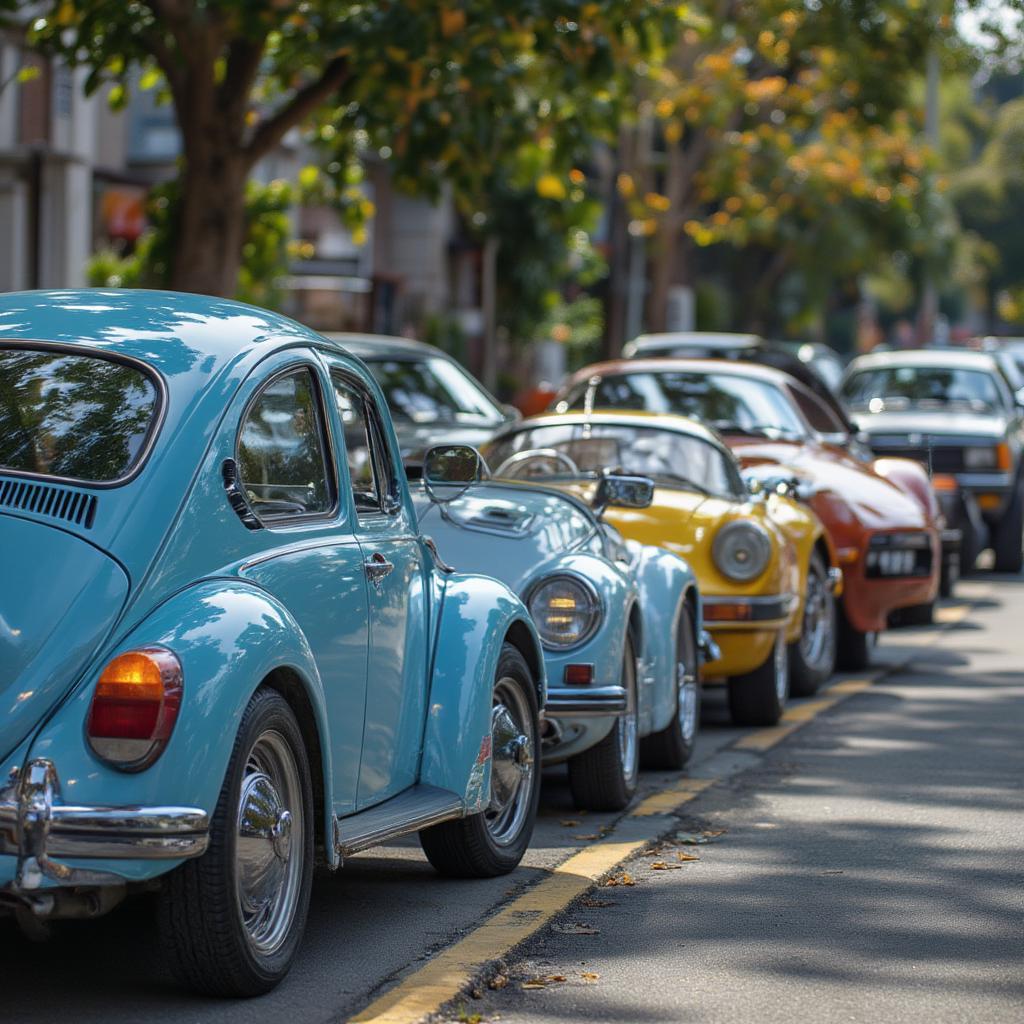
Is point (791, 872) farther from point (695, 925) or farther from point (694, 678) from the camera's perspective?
point (694, 678)

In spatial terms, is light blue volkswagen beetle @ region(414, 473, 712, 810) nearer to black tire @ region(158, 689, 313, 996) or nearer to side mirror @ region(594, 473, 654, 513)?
side mirror @ region(594, 473, 654, 513)

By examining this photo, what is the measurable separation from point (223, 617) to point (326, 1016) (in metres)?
0.94

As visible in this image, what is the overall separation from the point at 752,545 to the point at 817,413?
4334mm

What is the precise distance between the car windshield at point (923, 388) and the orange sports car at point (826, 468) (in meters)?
5.31

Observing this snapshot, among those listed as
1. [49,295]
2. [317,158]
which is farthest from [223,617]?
[317,158]

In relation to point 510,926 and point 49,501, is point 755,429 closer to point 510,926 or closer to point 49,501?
point 510,926

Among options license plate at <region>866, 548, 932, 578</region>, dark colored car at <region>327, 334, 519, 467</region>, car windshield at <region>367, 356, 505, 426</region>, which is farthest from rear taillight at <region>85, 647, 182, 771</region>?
car windshield at <region>367, 356, 505, 426</region>

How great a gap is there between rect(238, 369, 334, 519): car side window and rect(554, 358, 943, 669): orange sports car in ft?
18.7

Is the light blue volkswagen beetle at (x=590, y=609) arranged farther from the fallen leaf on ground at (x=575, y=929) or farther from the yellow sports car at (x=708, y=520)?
the fallen leaf on ground at (x=575, y=929)

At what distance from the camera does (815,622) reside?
1180 cm

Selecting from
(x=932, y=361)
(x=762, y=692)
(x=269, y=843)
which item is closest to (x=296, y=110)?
(x=762, y=692)

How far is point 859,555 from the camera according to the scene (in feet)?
40.9

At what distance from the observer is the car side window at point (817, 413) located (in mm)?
14156

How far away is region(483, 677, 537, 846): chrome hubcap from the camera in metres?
6.78
